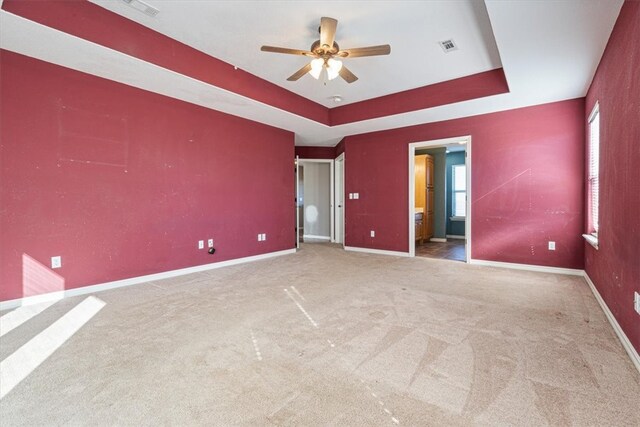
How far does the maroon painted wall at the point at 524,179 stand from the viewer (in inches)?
155

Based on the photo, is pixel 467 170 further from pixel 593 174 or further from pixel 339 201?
pixel 339 201

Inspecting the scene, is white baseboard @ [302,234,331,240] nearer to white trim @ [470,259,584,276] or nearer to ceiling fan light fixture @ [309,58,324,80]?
white trim @ [470,259,584,276]

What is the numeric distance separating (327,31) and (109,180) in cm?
Answer: 293

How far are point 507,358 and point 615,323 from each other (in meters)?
1.17

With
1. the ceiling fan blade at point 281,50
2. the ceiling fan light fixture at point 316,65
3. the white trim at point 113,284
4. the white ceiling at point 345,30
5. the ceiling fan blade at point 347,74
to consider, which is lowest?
the white trim at point 113,284

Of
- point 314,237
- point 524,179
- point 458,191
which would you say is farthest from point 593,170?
point 314,237

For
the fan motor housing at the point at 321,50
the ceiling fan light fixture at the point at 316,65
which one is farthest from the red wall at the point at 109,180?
the fan motor housing at the point at 321,50

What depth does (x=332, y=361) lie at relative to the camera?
181cm

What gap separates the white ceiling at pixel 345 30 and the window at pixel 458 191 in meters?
4.60

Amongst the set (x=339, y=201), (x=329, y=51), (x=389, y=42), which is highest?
(x=389, y=42)

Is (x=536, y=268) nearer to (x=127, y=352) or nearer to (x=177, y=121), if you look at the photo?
(x=127, y=352)

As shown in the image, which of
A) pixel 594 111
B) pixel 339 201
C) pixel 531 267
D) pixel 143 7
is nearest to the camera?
pixel 143 7

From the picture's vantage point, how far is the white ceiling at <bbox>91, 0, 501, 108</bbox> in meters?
2.54

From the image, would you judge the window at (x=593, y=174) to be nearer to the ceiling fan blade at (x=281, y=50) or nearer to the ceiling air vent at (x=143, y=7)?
the ceiling fan blade at (x=281, y=50)
